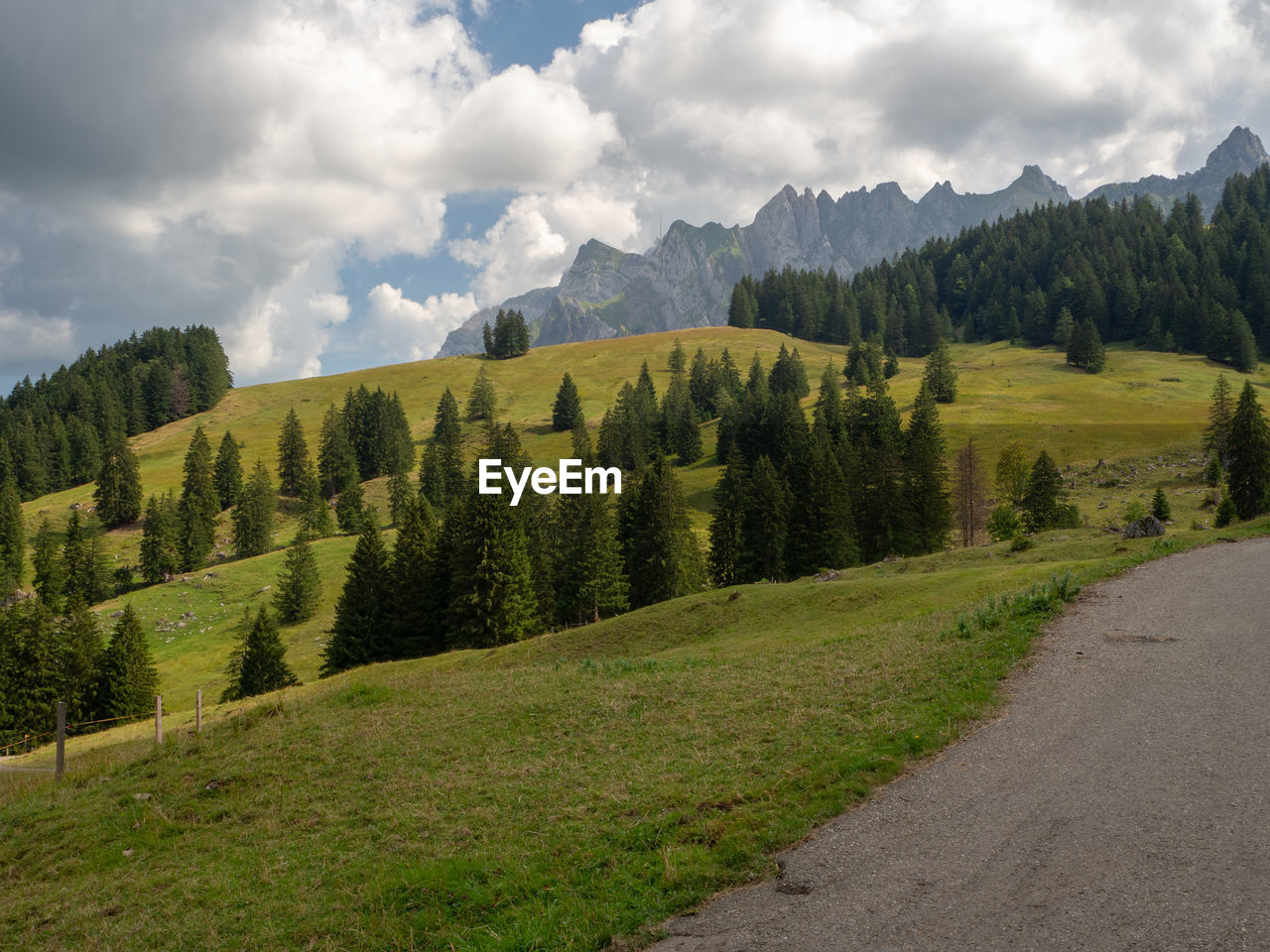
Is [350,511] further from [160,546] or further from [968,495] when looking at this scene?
[968,495]

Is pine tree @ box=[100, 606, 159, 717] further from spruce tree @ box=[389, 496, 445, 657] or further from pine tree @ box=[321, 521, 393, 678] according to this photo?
spruce tree @ box=[389, 496, 445, 657]

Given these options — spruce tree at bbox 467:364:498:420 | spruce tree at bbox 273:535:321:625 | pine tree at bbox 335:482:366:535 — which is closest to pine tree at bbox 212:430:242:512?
pine tree at bbox 335:482:366:535

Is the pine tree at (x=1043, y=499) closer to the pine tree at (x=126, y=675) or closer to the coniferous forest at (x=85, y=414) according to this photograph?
the pine tree at (x=126, y=675)

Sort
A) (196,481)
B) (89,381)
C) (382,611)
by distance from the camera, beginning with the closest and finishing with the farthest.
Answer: (382,611) < (196,481) < (89,381)

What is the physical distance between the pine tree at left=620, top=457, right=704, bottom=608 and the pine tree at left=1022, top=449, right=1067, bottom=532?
33148mm

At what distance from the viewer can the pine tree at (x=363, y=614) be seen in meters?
60.2

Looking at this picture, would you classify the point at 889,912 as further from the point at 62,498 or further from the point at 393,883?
the point at 62,498

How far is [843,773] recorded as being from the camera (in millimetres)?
13297

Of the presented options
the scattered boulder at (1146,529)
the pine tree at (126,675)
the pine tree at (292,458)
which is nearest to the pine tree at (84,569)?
the pine tree at (292,458)

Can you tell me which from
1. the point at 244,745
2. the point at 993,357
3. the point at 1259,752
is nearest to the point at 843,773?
the point at 1259,752

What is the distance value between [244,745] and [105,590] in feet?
342

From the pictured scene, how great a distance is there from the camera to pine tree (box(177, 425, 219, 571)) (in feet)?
350

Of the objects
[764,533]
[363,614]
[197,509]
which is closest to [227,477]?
[197,509]

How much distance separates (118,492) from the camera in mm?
124750
